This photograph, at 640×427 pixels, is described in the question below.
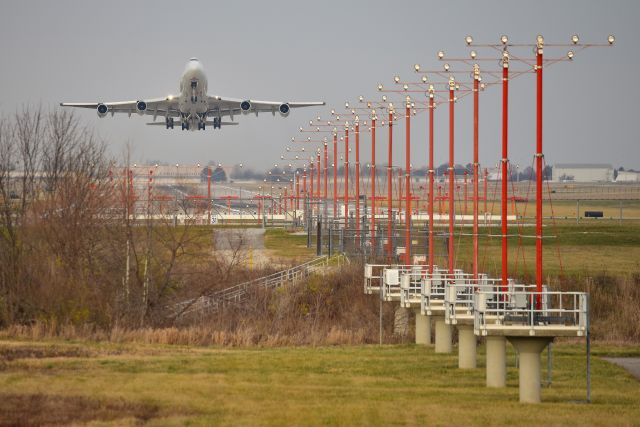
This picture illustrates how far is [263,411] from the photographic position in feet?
105

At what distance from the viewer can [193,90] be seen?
4178 inches

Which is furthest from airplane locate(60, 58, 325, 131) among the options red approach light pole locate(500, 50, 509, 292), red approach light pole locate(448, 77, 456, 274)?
red approach light pole locate(500, 50, 509, 292)

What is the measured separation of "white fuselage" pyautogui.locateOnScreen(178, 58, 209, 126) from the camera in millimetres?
105062

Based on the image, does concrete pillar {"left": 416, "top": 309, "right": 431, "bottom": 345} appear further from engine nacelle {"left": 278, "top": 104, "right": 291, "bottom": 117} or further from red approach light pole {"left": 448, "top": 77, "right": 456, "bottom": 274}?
engine nacelle {"left": 278, "top": 104, "right": 291, "bottom": 117}

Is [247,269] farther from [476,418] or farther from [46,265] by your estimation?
[476,418]

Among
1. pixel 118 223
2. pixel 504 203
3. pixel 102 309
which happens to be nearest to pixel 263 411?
pixel 504 203

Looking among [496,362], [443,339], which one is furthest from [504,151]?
[443,339]

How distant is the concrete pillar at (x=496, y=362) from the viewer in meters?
35.3

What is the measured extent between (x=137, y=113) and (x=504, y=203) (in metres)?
77.9

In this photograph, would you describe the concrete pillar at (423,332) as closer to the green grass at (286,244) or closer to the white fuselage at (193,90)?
the green grass at (286,244)

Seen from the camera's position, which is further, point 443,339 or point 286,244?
point 286,244

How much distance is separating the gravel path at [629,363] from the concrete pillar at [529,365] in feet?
26.8

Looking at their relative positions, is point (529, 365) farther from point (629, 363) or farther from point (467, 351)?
point (629, 363)

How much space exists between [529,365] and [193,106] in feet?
254
